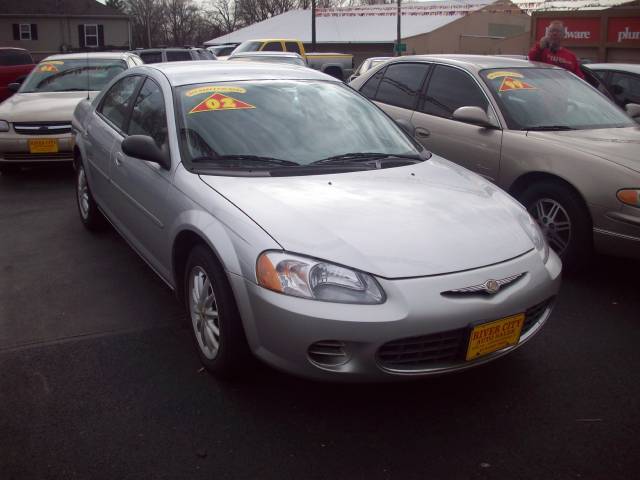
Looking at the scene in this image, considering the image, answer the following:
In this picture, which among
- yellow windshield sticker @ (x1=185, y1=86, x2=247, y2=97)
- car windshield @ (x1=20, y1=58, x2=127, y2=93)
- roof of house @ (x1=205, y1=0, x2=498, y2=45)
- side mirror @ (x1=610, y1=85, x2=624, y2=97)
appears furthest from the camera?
roof of house @ (x1=205, y1=0, x2=498, y2=45)

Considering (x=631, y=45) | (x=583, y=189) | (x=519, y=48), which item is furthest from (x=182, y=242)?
(x=519, y=48)

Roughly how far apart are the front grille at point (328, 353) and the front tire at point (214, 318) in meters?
0.42

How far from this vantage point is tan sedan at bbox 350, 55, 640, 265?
4363mm

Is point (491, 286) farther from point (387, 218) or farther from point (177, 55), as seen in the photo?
point (177, 55)

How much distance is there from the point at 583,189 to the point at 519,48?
32329 mm

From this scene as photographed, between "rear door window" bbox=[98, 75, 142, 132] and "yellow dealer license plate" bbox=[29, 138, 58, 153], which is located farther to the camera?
"yellow dealer license plate" bbox=[29, 138, 58, 153]

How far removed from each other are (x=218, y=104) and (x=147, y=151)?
54 cm

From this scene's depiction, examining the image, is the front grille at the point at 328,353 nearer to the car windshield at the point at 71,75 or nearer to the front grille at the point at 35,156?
the front grille at the point at 35,156

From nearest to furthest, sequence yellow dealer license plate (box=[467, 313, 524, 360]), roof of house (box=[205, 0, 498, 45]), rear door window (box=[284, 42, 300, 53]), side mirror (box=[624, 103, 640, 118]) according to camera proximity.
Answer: yellow dealer license plate (box=[467, 313, 524, 360]) → side mirror (box=[624, 103, 640, 118]) → rear door window (box=[284, 42, 300, 53]) → roof of house (box=[205, 0, 498, 45])

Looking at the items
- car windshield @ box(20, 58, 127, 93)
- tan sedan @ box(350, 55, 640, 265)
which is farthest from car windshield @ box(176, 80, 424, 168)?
car windshield @ box(20, 58, 127, 93)

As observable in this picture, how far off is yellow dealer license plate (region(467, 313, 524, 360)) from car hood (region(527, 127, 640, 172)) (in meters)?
2.01

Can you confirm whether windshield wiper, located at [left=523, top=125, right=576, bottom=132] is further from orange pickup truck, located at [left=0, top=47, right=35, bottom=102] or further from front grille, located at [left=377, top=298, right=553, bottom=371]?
orange pickup truck, located at [left=0, top=47, right=35, bottom=102]

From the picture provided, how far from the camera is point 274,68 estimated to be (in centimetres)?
446

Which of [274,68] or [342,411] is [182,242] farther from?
[274,68]
